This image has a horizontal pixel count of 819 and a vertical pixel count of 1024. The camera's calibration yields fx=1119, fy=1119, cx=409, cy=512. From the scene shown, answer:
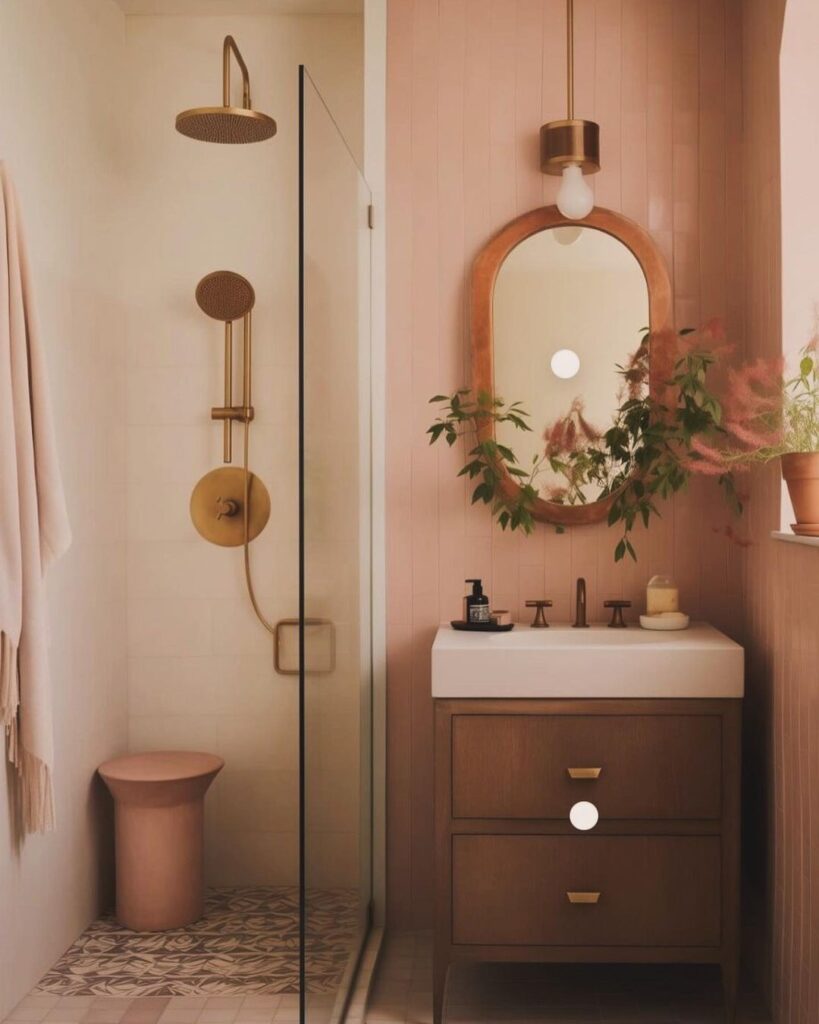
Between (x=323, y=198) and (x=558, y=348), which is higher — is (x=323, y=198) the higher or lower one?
the higher one

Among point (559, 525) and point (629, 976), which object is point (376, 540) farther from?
point (629, 976)

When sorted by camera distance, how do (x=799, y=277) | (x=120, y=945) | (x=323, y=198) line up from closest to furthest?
(x=323, y=198), (x=799, y=277), (x=120, y=945)

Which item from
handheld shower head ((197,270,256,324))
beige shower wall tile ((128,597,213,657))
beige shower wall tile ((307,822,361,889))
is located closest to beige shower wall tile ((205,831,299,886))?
beige shower wall tile ((128,597,213,657))

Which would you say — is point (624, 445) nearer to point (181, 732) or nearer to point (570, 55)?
point (570, 55)

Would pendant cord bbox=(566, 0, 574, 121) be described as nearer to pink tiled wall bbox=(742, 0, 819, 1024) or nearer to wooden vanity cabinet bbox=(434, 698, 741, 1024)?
pink tiled wall bbox=(742, 0, 819, 1024)

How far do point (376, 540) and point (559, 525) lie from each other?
0.48 meters

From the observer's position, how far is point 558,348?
284 cm

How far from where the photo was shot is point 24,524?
2406mm

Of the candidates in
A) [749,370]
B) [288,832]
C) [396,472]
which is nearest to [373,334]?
[396,472]

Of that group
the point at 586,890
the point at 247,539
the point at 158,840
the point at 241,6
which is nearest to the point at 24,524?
the point at 247,539

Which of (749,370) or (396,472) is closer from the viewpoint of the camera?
(749,370)

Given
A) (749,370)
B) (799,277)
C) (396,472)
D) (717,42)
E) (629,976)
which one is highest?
(717,42)

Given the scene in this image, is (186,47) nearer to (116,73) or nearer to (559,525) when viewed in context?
(116,73)

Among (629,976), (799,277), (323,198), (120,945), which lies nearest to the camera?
(323,198)
